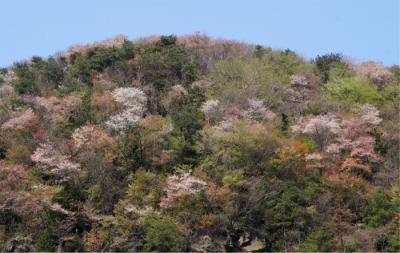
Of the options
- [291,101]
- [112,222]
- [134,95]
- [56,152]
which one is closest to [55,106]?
[134,95]

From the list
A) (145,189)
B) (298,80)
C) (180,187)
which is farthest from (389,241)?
(298,80)

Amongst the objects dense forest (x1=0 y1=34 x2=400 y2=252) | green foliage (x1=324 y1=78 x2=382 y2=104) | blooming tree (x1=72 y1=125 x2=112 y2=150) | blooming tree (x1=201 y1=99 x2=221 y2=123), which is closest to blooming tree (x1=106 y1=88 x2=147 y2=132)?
dense forest (x1=0 y1=34 x2=400 y2=252)

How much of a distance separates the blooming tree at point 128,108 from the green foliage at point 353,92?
1279 centimetres

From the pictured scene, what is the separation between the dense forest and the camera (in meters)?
28.7

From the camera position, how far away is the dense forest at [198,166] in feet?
94.0

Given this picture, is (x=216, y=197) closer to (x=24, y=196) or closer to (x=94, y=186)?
(x=94, y=186)

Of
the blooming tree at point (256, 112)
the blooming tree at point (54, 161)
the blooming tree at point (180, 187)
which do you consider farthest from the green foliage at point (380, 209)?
the blooming tree at point (54, 161)

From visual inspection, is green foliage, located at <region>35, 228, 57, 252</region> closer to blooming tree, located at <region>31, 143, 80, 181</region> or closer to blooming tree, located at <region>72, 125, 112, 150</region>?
blooming tree, located at <region>31, 143, 80, 181</region>

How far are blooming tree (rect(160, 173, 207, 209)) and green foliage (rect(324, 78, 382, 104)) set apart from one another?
53.9ft

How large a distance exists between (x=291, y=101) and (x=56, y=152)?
1776cm

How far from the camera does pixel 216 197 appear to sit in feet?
96.4

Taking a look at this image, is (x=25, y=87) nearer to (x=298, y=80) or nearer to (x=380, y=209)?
(x=298, y=80)

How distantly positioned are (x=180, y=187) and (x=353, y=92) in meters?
18.4

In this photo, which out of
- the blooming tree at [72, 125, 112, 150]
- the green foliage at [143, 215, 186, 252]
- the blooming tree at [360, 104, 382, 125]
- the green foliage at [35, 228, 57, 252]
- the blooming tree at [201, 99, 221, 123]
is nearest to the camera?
the green foliage at [143, 215, 186, 252]
